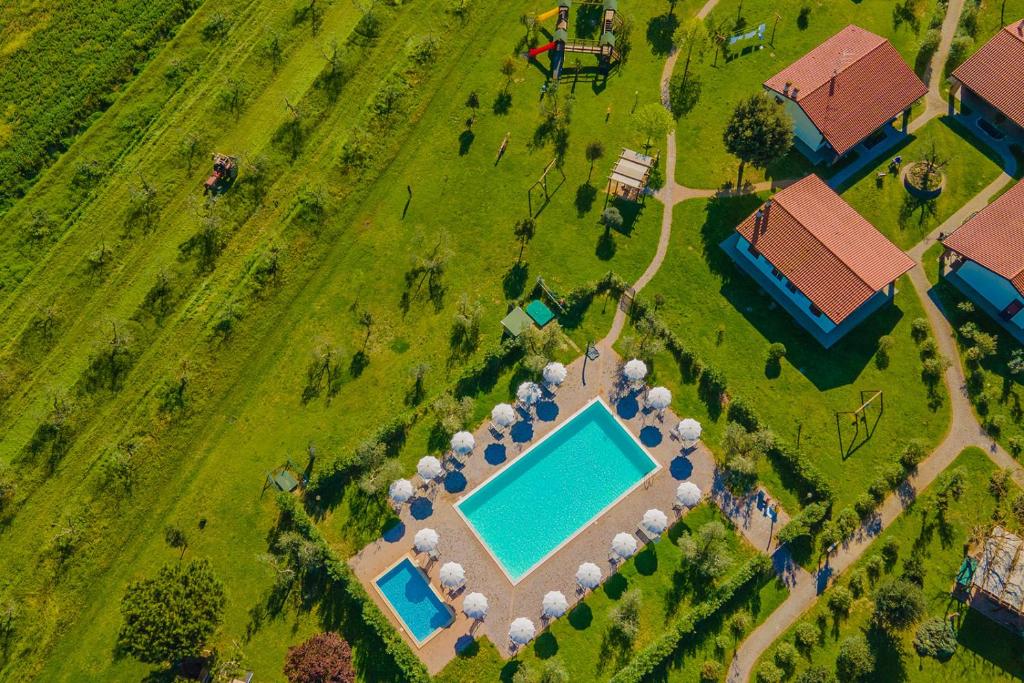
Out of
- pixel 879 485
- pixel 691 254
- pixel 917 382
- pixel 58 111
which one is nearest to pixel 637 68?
pixel 691 254

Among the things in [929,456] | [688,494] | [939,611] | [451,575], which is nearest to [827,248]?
[929,456]

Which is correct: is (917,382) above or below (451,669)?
below

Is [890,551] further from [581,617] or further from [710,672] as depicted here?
[581,617]

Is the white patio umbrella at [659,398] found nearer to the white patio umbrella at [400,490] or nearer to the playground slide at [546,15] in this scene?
the white patio umbrella at [400,490]

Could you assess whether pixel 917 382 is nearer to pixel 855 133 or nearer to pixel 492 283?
pixel 855 133

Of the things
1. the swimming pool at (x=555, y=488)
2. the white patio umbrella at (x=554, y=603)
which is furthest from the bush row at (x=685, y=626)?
the swimming pool at (x=555, y=488)

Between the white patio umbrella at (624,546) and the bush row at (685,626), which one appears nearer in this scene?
the bush row at (685,626)
